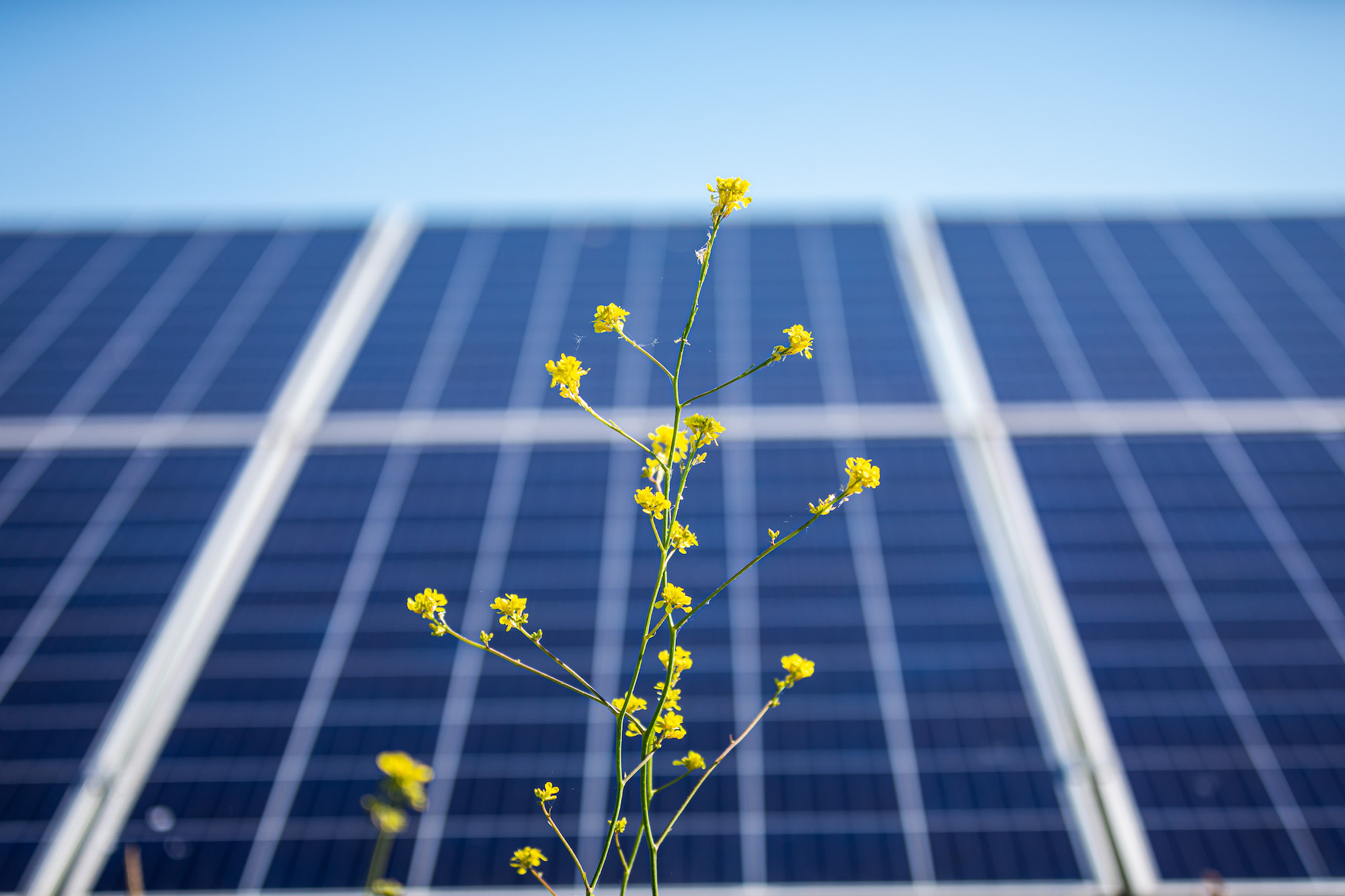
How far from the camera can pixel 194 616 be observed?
5.53 m

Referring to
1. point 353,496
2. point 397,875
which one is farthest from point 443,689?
point 353,496

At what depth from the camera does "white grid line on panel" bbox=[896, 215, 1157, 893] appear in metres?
4.41

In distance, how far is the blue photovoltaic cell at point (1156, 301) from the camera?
24.5 feet

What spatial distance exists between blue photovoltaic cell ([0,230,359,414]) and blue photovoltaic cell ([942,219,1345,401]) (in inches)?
331

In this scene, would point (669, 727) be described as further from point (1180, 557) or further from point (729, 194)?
point (1180, 557)

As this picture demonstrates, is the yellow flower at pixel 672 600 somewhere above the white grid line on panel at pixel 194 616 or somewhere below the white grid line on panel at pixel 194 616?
below

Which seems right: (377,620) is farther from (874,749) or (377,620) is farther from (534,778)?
(874,749)

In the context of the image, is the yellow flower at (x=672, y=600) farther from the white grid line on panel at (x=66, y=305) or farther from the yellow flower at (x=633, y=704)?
the white grid line on panel at (x=66, y=305)

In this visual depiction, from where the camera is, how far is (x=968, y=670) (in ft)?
17.0

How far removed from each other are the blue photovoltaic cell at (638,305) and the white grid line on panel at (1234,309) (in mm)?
3755

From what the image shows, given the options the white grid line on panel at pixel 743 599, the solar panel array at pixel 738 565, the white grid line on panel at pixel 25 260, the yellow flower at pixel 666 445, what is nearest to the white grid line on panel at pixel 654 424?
the solar panel array at pixel 738 565

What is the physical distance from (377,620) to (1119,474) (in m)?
6.80

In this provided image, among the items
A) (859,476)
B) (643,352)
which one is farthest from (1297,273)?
(643,352)

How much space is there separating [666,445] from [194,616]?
551cm
